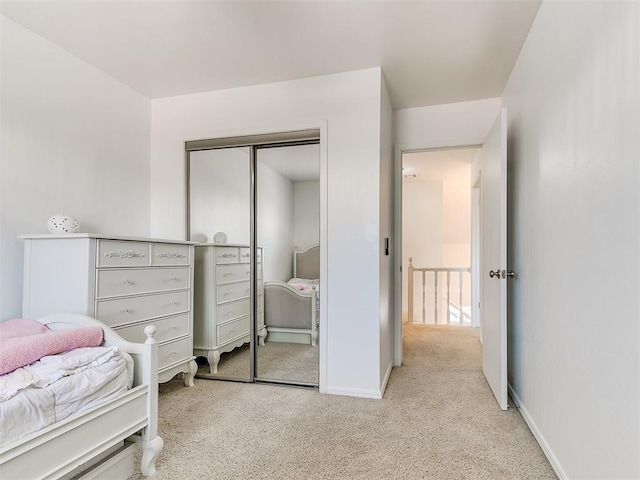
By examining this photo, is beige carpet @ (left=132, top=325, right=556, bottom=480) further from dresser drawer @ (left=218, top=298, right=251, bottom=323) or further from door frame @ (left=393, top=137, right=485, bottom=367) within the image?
dresser drawer @ (left=218, top=298, right=251, bottom=323)

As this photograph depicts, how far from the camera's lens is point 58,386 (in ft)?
4.13

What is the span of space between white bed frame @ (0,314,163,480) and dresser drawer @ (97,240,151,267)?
14.3 inches

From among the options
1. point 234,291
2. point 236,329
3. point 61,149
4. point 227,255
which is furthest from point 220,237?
point 61,149

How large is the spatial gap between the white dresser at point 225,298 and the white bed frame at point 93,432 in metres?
1.19

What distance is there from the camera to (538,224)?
1936mm

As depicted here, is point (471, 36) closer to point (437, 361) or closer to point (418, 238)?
point (437, 361)

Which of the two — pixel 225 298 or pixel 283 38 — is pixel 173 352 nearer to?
pixel 225 298

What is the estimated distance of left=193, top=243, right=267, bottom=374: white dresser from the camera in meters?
2.88

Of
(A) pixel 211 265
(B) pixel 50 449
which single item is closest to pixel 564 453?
(B) pixel 50 449

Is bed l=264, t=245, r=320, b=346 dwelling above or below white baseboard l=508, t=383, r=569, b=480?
above

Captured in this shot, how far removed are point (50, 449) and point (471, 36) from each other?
9.27 ft

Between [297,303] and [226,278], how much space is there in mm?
616

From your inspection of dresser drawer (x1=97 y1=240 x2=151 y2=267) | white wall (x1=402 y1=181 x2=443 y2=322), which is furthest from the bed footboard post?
white wall (x1=402 y1=181 x2=443 y2=322)

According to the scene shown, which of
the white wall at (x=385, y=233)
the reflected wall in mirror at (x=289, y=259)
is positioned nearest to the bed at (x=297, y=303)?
the reflected wall in mirror at (x=289, y=259)
